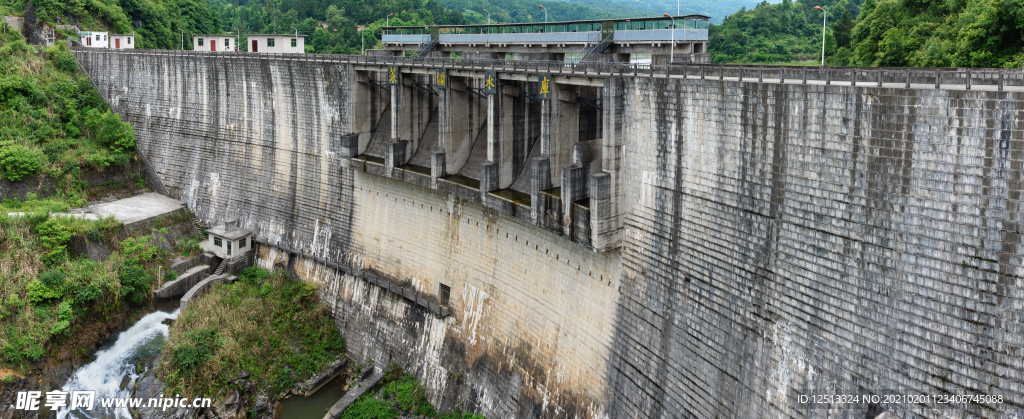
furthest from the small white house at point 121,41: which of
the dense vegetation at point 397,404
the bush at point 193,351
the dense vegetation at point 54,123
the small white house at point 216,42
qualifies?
the dense vegetation at point 397,404

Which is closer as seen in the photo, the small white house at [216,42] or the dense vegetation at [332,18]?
the small white house at [216,42]

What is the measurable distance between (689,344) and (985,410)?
7.15m

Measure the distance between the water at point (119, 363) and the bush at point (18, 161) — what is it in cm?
1121

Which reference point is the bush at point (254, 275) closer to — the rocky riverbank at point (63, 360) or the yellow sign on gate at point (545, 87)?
the rocky riverbank at point (63, 360)

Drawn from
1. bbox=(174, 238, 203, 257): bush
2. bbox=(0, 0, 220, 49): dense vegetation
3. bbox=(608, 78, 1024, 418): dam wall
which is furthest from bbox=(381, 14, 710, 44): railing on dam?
bbox=(0, 0, 220, 49): dense vegetation

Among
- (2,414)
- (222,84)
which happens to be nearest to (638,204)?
(2,414)

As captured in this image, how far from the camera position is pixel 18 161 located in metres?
36.2

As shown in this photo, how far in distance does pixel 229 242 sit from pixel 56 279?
7.46 m

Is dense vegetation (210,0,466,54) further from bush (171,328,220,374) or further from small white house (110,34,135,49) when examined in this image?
bush (171,328,220,374)

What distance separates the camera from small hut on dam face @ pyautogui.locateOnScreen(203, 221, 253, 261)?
35.5 metres

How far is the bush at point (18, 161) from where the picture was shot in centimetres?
3600

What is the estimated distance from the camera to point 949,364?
1408 cm

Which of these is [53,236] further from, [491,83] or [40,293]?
[491,83]

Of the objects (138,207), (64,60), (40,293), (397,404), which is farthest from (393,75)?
(64,60)
